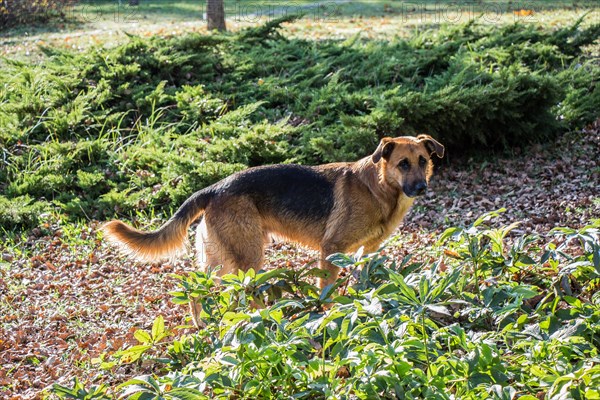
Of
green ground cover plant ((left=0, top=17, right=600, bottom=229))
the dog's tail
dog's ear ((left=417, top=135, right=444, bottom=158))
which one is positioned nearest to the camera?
the dog's tail

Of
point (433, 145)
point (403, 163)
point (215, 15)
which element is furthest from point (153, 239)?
point (215, 15)

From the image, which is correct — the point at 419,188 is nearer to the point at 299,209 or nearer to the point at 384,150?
the point at 384,150

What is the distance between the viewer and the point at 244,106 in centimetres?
1144

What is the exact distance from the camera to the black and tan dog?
654 centimetres

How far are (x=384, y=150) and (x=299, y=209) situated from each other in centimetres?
94

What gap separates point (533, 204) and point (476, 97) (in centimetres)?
174

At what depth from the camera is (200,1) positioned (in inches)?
1078

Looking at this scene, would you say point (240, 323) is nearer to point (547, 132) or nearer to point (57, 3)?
point (547, 132)

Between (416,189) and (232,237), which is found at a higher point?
(416,189)

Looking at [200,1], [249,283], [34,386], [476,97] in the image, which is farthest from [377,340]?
[200,1]

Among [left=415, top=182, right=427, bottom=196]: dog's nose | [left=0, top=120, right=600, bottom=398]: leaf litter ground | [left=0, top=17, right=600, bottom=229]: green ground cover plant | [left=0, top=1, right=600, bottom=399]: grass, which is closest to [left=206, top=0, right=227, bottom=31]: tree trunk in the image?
[left=0, top=17, right=600, bottom=229]: green ground cover plant

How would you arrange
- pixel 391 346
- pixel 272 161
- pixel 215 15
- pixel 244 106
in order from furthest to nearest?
1. pixel 215 15
2. pixel 244 106
3. pixel 272 161
4. pixel 391 346

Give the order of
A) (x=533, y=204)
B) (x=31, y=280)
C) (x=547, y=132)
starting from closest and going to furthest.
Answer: (x=31, y=280), (x=533, y=204), (x=547, y=132)

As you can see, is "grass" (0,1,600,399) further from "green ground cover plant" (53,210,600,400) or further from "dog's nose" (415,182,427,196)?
"dog's nose" (415,182,427,196)
